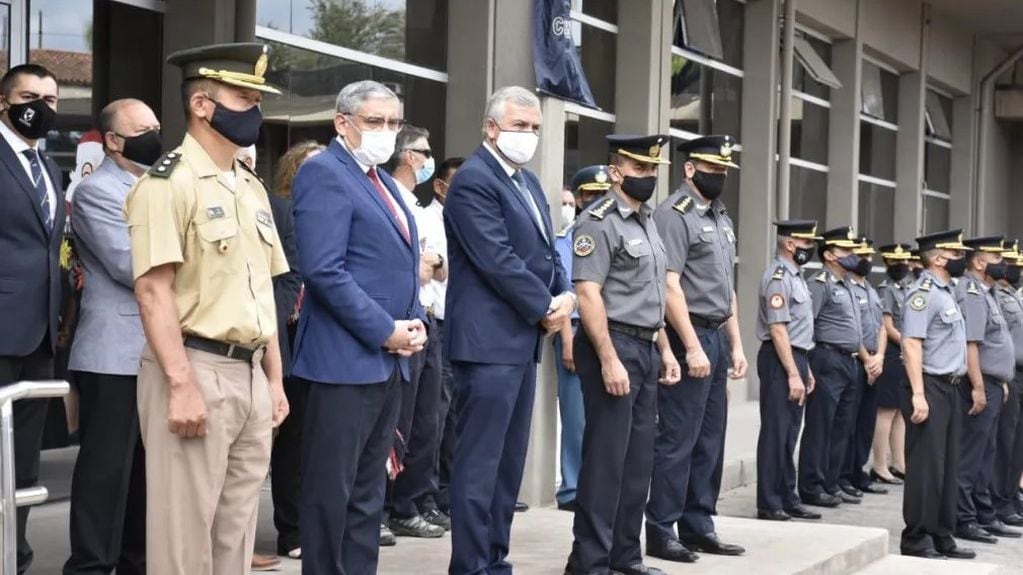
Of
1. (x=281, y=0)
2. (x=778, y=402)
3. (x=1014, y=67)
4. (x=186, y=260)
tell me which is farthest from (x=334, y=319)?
(x=1014, y=67)

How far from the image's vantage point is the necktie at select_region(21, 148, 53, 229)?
5755 mm

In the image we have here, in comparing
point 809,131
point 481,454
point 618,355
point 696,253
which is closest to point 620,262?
point 618,355

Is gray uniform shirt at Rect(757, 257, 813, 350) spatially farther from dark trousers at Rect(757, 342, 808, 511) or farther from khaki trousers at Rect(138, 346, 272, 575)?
khaki trousers at Rect(138, 346, 272, 575)

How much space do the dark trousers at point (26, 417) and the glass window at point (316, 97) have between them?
3779 millimetres

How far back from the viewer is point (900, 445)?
563 inches

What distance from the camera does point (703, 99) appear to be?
653 inches

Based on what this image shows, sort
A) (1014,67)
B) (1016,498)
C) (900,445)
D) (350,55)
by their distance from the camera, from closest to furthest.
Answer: (350,55) → (1016,498) → (900,445) → (1014,67)

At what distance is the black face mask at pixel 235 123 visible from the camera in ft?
15.7

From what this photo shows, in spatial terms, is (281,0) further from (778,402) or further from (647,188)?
(778,402)

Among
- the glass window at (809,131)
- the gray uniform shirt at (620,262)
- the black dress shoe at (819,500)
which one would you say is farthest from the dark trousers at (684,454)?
the glass window at (809,131)

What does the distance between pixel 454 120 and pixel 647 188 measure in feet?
12.2

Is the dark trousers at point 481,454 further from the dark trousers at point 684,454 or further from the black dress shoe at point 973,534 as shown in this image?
the black dress shoe at point 973,534

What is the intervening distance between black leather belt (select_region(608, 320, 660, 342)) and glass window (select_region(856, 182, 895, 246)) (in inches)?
595

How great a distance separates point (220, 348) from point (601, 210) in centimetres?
268
